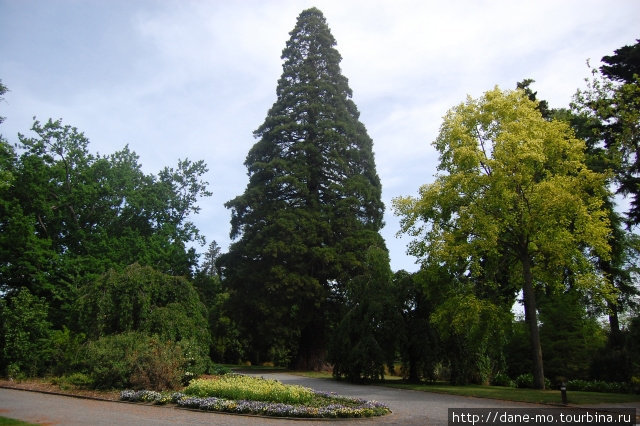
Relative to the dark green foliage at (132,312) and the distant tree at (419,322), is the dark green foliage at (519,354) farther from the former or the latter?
the dark green foliage at (132,312)

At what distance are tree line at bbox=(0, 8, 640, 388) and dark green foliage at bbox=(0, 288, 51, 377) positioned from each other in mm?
77

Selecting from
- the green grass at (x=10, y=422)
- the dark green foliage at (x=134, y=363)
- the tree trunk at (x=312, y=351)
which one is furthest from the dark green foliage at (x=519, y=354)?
the green grass at (x=10, y=422)

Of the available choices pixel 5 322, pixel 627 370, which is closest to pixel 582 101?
pixel 627 370

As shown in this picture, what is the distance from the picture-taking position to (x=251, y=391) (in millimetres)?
12258

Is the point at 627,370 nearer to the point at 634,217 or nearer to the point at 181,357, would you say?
the point at 634,217

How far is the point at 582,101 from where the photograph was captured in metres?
15.1

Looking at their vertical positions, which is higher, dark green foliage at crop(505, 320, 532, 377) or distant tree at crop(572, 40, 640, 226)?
distant tree at crop(572, 40, 640, 226)

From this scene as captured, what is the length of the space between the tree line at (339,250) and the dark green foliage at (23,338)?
8cm

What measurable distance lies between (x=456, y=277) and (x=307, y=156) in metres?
13.9

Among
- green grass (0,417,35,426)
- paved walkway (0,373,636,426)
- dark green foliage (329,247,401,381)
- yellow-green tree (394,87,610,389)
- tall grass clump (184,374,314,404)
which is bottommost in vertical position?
paved walkway (0,373,636,426)

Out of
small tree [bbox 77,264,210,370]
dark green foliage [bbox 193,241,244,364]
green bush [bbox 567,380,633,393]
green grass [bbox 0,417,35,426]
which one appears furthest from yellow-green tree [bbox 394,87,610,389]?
dark green foliage [bbox 193,241,244,364]

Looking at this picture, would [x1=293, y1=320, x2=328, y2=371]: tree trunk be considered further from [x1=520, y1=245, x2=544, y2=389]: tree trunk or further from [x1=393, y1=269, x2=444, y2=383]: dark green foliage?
[x1=520, y1=245, x2=544, y2=389]: tree trunk

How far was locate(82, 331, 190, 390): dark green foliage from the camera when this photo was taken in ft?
48.0

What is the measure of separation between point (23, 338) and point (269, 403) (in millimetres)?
14040
